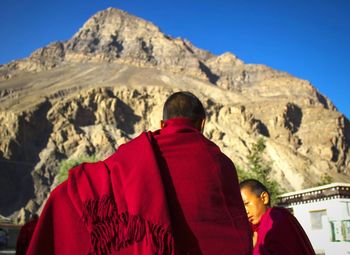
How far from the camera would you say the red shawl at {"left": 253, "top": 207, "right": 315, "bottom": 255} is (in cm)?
371

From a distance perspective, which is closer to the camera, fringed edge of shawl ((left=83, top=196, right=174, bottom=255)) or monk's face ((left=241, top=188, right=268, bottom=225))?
fringed edge of shawl ((left=83, top=196, right=174, bottom=255))

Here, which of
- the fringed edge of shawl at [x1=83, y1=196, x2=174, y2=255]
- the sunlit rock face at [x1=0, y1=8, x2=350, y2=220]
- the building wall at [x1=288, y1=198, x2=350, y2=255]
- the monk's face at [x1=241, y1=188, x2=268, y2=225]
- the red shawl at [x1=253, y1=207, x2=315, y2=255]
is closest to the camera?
the fringed edge of shawl at [x1=83, y1=196, x2=174, y2=255]

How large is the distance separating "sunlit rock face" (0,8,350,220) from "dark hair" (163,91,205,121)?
54094mm

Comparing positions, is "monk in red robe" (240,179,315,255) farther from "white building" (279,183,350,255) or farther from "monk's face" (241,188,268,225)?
"white building" (279,183,350,255)

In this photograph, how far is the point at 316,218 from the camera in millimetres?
21250

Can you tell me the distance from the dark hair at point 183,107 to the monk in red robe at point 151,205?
136 millimetres

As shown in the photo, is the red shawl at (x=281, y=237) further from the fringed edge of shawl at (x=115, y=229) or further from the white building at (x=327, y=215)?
the white building at (x=327, y=215)

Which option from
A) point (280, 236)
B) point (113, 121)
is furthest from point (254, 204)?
point (113, 121)

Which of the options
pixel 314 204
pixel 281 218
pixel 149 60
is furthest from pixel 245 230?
pixel 149 60

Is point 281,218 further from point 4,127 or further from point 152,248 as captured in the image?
point 4,127

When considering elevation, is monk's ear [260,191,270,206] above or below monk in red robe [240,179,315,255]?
above

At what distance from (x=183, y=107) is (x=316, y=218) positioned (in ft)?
67.0

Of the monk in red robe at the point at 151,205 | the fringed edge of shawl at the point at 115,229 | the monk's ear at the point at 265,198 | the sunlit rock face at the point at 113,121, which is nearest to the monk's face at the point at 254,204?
the monk's ear at the point at 265,198

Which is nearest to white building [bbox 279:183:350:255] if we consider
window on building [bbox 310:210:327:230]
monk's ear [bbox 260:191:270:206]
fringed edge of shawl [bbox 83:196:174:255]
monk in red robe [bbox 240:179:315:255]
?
window on building [bbox 310:210:327:230]
